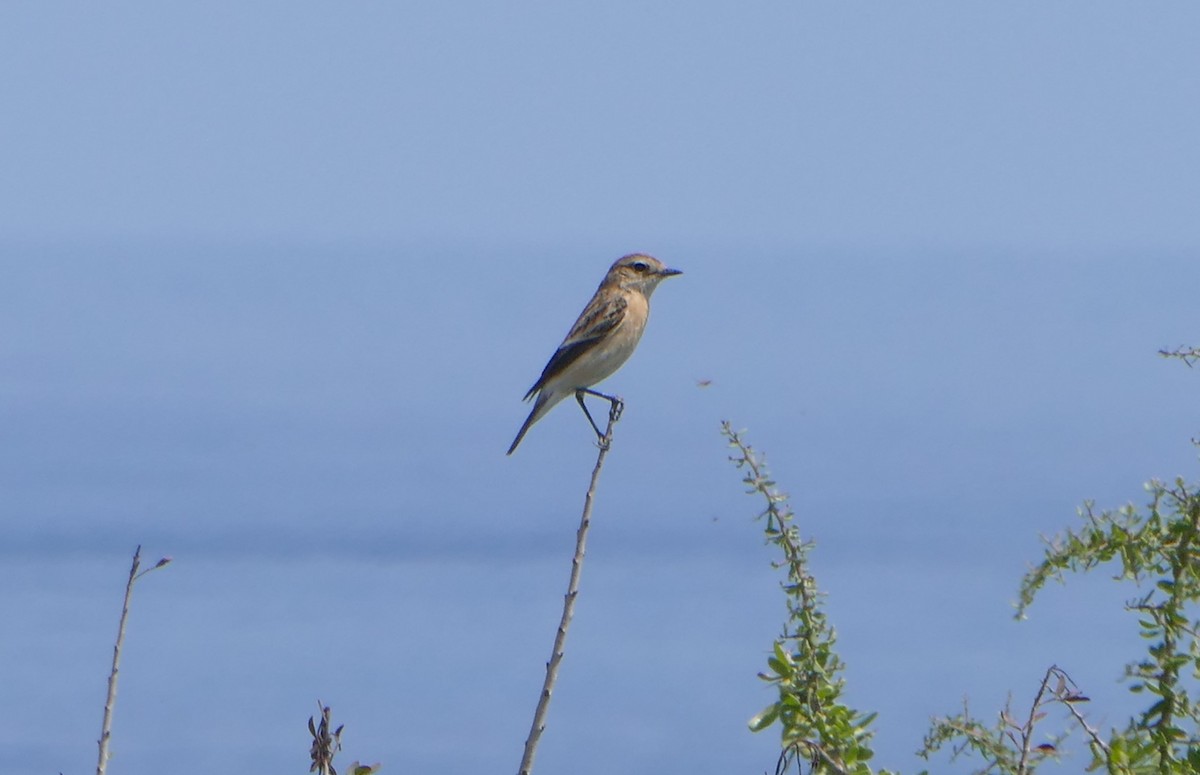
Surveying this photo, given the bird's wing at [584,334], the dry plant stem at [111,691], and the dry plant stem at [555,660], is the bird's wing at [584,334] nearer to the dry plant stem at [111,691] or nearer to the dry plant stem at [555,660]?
the dry plant stem at [555,660]

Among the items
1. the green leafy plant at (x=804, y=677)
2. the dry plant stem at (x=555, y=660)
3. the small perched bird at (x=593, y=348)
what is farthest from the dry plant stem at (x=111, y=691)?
the small perched bird at (x=593, y=348)

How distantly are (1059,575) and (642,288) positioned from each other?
740cm

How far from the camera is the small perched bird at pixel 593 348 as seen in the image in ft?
30.7

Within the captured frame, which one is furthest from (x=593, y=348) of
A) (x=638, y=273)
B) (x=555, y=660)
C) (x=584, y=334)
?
(x=555, y=660)

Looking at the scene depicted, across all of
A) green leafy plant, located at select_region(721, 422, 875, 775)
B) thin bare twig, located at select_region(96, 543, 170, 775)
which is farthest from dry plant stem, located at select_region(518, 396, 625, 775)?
thin bare twig, located at select_region(96, 543, 170, 775)

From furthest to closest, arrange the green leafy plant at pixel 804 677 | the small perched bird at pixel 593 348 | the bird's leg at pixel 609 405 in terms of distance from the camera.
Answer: the small perched bird at pixel 593 348
the bird's leg at pixel 609 405
the green leafy plant at pixel 804 677

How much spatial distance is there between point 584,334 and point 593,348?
14 cm

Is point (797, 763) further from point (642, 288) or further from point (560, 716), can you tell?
point (560, 716)

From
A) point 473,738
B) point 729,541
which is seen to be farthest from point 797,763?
point 729,541

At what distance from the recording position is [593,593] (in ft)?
150

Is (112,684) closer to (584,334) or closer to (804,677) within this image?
(804,677)

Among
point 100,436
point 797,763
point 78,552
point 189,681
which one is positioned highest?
point 100,436

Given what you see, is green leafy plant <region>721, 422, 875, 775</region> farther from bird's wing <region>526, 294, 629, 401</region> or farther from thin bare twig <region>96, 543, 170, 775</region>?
bird's wing <region>526, 294, 629, 401</region>

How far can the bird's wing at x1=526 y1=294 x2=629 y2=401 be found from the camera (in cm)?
936
